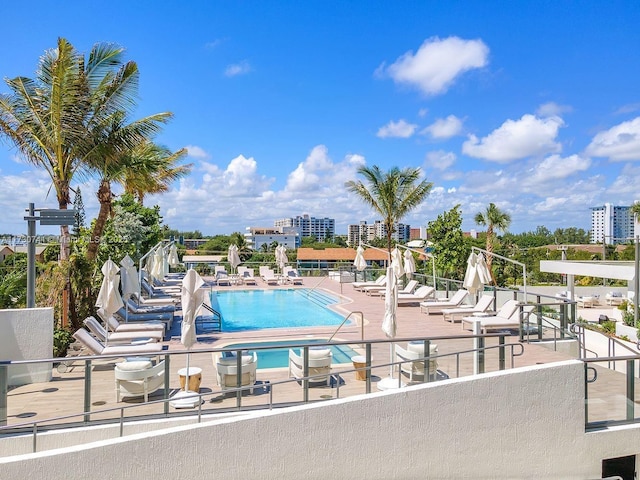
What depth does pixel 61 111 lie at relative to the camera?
11086 mm

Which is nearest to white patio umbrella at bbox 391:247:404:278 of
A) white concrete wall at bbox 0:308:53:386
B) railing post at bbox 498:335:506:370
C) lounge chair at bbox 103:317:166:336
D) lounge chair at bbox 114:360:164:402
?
lounge chair at bbox 103:317:166:336

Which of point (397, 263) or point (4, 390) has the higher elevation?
point (397, 263)

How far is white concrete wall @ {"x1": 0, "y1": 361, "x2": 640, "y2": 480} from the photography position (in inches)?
236

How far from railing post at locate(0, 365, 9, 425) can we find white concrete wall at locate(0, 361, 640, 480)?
612mm

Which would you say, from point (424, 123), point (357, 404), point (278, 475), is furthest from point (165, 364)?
point (424, 123)

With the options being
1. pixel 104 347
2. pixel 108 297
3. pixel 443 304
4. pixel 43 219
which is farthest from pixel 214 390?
pixel 443 304

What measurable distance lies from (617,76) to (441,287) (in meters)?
22.2

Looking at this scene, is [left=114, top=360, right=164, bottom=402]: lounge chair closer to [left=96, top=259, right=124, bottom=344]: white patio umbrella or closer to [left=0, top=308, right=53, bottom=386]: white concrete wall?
[left=0, top=308, right=53, bottom=386]: white concrete wall

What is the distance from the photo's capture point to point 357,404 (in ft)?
22.1

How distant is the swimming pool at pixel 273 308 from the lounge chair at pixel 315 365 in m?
7.28

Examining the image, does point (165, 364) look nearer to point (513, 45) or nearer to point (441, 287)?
point (441, 287)

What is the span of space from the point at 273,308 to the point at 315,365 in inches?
488

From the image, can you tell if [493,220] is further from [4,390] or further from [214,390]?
[4,390]

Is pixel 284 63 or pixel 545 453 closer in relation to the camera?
pixel 545 453
